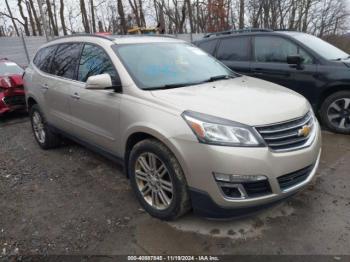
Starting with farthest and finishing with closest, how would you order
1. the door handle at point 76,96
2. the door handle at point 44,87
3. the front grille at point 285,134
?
the door handle at point 44,87
the door handle at point 76,96
the front grille at point 285,134

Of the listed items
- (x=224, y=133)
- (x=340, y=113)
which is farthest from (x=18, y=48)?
(x=224, y=133)

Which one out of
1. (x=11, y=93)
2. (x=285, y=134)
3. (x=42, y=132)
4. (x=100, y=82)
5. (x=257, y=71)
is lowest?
(x=42, y=132)

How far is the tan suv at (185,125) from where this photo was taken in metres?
2.67

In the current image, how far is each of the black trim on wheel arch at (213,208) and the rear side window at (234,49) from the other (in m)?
4.47

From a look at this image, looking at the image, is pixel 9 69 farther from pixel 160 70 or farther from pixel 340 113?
pixel 340 113

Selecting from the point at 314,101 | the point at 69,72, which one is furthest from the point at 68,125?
the point at 314,101

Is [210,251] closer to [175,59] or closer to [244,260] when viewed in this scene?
[244,260]

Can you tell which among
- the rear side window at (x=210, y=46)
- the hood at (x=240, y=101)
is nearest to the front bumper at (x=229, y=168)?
the hood at (x=240, y=101)

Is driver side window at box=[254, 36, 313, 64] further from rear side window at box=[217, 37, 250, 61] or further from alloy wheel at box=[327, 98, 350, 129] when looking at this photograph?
alloy wheel at box=[327, 98, 350, 129]

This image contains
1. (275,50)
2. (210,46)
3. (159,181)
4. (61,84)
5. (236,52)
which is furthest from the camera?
(210,46)

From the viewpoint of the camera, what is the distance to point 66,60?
15.2ft

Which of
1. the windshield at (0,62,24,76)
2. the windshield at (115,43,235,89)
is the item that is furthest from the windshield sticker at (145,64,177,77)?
the windshield at (0,62,24,76)

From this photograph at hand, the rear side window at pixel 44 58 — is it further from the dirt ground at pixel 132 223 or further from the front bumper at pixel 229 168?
the front bumper at pixel 229 168

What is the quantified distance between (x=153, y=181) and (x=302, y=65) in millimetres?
3889
